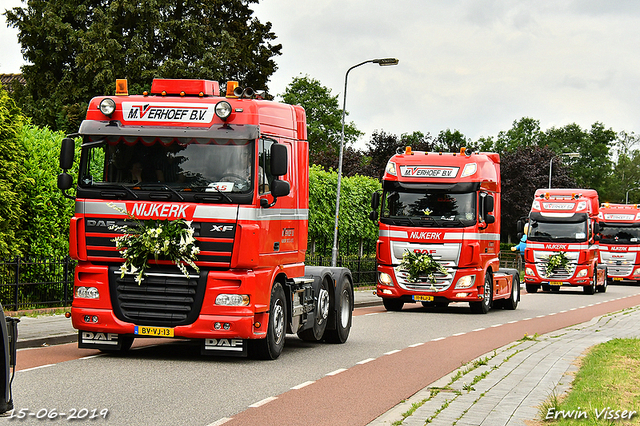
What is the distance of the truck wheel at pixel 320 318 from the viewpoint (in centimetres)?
1409

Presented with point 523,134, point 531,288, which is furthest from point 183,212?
point 523,134

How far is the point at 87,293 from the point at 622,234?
133ft

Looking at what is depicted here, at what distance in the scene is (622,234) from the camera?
4741cm

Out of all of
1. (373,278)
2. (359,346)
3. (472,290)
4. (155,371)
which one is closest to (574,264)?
(373,278)

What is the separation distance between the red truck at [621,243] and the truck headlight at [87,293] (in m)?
39.7

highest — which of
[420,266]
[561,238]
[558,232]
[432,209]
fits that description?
[432,209]

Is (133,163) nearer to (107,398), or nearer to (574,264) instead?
(107,398)

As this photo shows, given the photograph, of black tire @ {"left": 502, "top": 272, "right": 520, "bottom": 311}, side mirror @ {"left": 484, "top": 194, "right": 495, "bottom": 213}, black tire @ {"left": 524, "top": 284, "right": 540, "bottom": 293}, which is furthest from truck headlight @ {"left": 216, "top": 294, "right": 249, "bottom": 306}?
black tire @ {"left": 524, "top": 284, "right": 540, "bottom": 293}

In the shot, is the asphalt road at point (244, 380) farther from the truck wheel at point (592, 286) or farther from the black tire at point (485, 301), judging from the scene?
the truck wheel at point (592, 286)

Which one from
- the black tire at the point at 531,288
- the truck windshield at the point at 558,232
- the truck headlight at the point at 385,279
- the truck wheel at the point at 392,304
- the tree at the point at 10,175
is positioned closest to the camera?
the tree at the point at 10,175

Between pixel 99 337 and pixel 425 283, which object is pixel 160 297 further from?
pixel 425 283

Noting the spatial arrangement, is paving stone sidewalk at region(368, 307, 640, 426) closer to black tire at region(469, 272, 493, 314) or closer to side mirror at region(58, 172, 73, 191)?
side mirror at region(58, 172, 73, 191)

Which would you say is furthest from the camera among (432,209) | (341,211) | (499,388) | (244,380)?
(341,211)

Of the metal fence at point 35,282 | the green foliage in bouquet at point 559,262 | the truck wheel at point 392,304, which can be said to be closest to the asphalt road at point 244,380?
the metal fence at point 35,282
